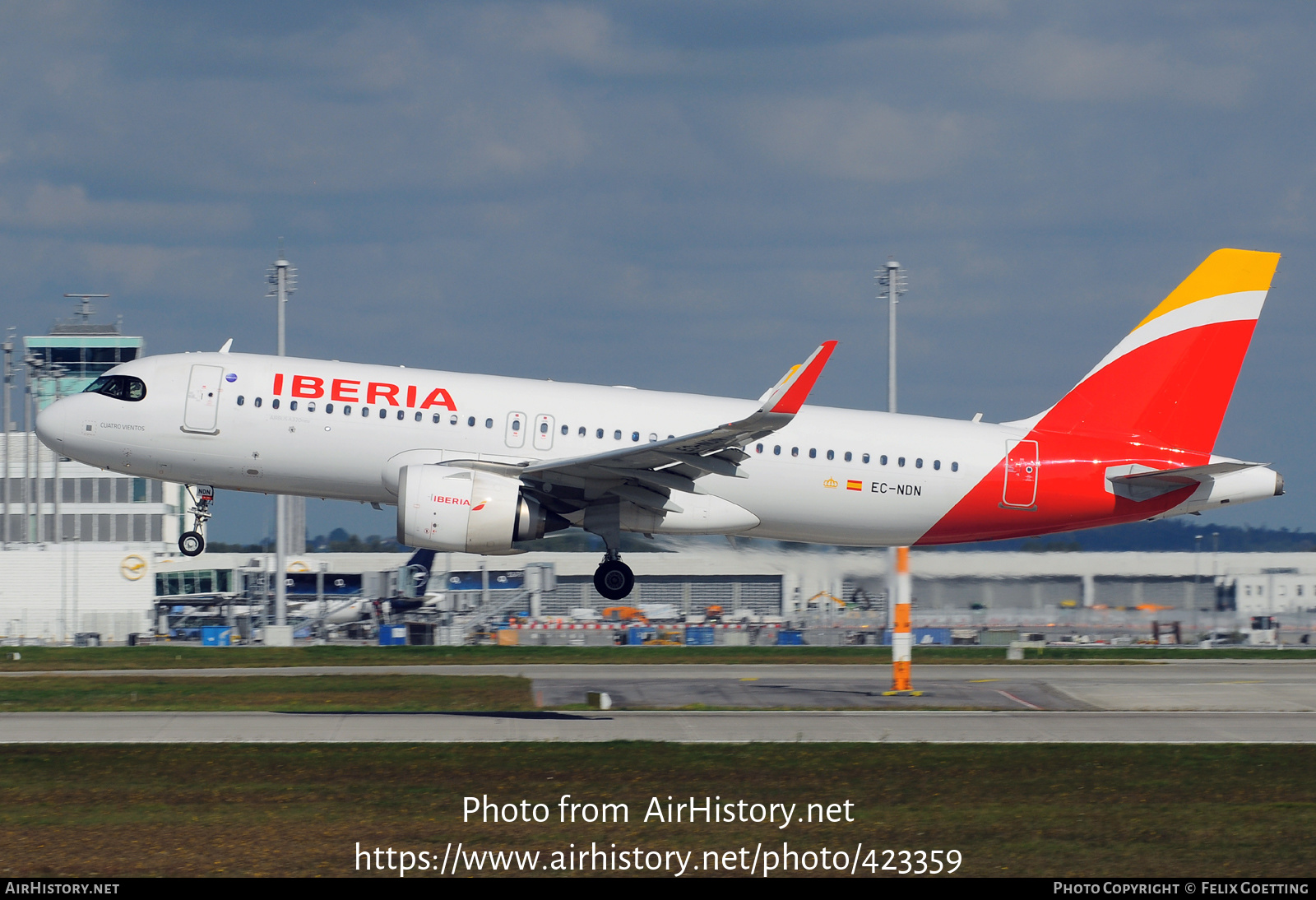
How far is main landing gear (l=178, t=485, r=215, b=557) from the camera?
30.8m

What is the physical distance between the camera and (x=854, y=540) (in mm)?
31672

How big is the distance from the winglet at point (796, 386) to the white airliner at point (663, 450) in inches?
2.3

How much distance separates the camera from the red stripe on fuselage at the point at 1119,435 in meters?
31.6

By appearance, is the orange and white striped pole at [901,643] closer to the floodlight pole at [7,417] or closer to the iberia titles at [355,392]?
the iberia titles at [355,392]

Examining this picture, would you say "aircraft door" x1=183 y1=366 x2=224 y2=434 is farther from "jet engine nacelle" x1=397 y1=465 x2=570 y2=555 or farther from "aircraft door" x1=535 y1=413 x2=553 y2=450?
"aircraft door" x1=535 y1=413 x2=553 y2=450

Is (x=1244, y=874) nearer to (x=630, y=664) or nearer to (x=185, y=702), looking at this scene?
(x=185, y=702)

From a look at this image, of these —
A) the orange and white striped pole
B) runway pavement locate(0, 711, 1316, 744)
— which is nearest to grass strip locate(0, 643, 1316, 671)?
the orange and white striped pole

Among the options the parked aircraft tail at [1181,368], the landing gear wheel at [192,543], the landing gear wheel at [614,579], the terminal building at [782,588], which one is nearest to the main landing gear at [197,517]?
the landing gear wheel at [192,543]

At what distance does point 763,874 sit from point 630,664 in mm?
25925

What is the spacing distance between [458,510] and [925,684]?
492 inches

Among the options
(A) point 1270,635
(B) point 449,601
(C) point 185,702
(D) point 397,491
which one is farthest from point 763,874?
(B) point 449,601

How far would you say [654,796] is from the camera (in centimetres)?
1784

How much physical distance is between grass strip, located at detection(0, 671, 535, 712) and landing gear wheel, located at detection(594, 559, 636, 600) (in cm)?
284
